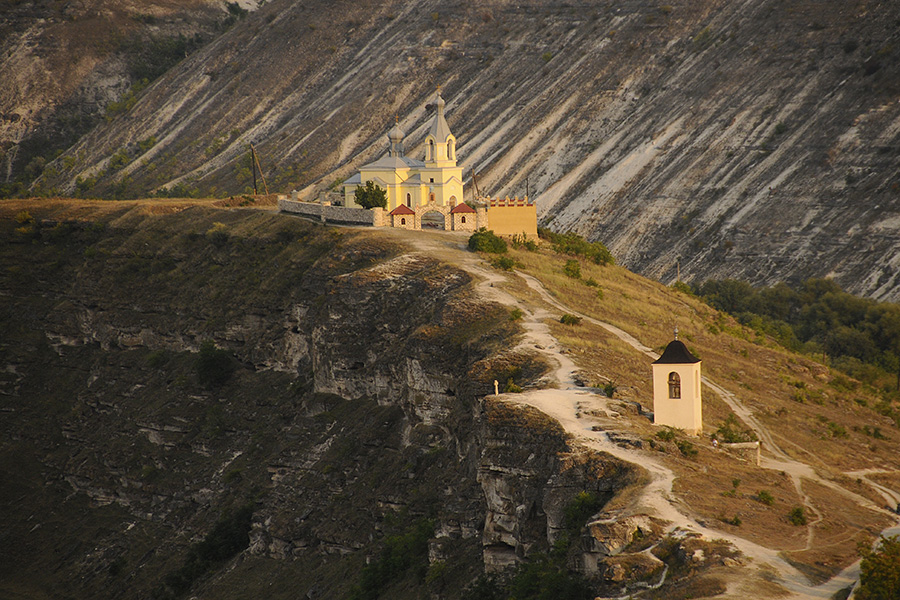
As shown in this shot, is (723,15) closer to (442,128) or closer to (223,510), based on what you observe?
(442,128)

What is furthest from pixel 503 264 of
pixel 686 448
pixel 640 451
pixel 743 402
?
pixel 640 451

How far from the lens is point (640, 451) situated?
39000mm

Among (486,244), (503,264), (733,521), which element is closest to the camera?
(733,521)

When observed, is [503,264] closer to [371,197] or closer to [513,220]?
[513,220]

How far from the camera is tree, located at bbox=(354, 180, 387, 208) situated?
272ft

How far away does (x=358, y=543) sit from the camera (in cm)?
5903

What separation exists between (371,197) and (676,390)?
41935 mm

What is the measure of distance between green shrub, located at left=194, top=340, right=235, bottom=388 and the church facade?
1349cm

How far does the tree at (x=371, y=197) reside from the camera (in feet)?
272

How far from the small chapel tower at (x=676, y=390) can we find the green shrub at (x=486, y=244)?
96.4ft

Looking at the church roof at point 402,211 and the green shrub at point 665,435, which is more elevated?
the church roof at point 402,211

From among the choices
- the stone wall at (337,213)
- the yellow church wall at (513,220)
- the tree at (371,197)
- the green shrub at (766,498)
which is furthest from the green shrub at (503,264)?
the green shrub at (766,498)

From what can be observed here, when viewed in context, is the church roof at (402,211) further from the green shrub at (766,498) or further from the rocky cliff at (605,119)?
the green shrub at (766,498)

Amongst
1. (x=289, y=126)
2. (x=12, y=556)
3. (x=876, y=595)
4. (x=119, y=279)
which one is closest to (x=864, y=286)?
(x=119, y=279)
